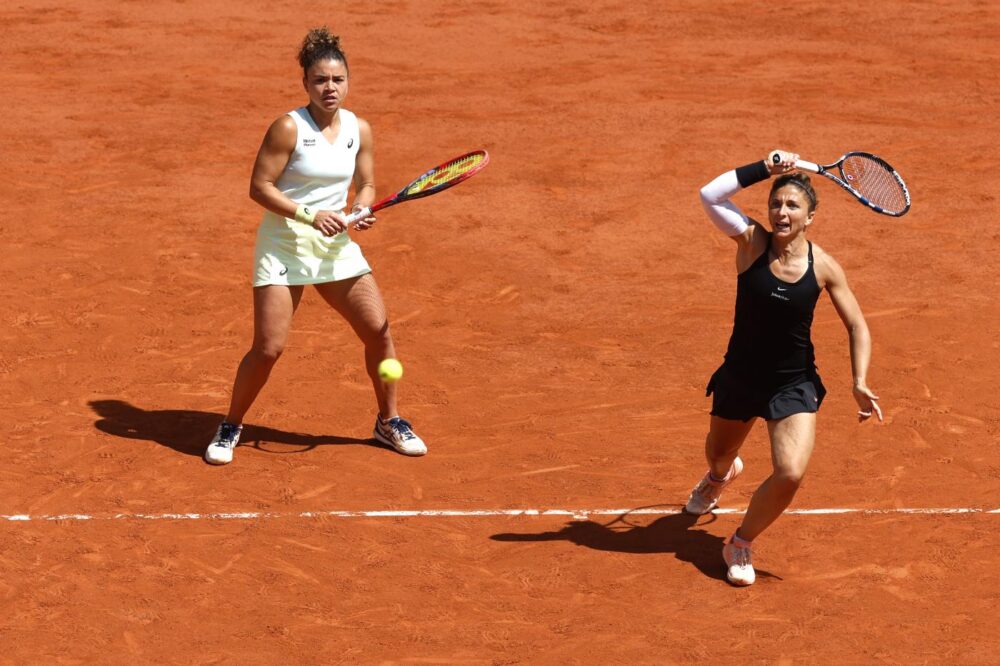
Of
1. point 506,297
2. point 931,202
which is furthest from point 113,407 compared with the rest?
point 931,202

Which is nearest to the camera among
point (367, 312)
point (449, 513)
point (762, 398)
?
point (762, 398)

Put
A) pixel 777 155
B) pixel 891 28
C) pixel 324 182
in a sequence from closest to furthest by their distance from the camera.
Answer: pixel 777 155, pixel 324 182, pixel 891 28

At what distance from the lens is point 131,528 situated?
25.6ft

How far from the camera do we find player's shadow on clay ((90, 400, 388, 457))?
8.92 meters

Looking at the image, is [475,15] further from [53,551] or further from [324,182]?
[53,551]

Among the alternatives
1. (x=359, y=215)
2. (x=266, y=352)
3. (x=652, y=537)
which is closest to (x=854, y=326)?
(x=652, y=537)

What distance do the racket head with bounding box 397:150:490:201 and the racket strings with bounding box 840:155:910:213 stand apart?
2150 millimetres

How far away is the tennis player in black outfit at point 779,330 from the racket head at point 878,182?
75cm

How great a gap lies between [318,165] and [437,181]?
80 centimetres

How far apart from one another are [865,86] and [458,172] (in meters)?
9.08

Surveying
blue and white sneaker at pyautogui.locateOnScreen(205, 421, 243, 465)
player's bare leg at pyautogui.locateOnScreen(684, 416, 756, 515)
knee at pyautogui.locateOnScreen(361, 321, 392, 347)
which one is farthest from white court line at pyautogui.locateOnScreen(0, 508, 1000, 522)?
knee at pyautogui.locateOnScreen(361, 321, 392, 347)

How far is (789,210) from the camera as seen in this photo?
7.00 m

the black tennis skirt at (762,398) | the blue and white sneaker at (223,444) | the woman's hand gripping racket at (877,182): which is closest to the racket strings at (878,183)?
the woman's hand gripping racket at (877,182)

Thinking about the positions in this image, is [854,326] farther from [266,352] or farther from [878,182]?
[266,352]
